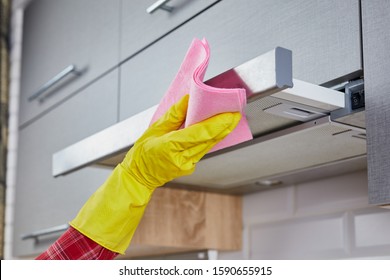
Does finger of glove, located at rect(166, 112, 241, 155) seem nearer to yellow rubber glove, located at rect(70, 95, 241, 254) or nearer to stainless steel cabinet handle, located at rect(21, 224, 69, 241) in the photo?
yellow rubber glove, located at rect(70, 95, 241, 254)

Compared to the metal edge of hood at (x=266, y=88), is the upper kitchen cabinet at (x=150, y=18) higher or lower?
higher

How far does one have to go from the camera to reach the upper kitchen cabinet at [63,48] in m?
1.60

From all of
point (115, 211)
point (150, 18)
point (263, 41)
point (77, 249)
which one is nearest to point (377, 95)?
point (263, 41)

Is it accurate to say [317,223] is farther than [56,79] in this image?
No

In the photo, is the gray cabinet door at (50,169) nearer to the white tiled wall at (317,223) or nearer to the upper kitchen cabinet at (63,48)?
the upper kitchen cabinet at (63,48)

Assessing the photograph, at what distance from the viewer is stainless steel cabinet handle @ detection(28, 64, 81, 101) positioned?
66.5 inches

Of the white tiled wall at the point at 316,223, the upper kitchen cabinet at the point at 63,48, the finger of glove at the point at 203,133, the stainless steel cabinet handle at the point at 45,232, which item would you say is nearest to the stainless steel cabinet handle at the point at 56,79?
the upper kitchen cabinet at the point at 63,48

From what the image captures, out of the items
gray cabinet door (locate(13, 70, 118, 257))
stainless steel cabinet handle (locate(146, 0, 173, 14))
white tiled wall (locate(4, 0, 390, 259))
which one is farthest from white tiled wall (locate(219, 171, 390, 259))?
stainless steel cabinet handle (locate(146, 0, 173, 14))

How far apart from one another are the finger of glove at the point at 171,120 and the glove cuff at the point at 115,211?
3.1 inches

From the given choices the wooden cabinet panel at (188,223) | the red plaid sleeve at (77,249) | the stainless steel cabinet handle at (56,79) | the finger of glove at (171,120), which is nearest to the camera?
the finger of glove at (171,120)

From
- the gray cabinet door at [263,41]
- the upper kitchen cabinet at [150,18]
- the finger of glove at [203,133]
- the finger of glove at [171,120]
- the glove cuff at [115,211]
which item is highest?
→ the upper kitchen cabinet at [150,18]

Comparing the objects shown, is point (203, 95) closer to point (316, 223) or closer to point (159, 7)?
point (159, 7)

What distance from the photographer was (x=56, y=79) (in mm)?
1743

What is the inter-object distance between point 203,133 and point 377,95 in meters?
0.23
